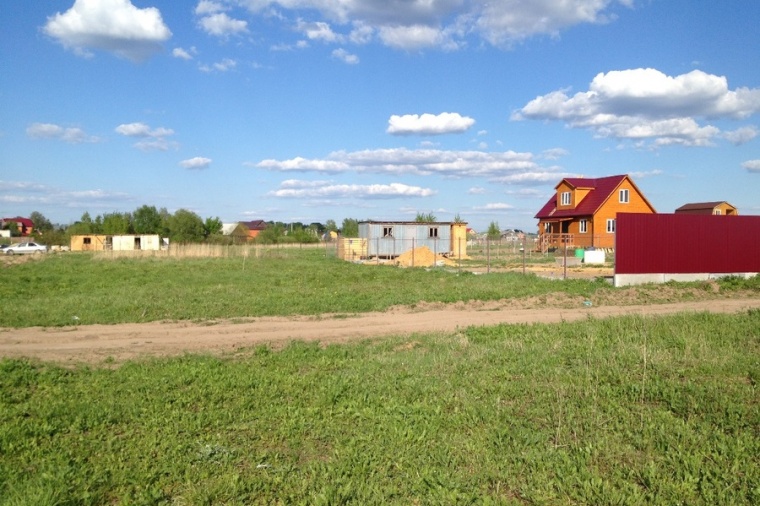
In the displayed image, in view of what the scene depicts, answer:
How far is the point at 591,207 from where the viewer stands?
46312mm

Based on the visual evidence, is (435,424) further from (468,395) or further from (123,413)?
(123,413)

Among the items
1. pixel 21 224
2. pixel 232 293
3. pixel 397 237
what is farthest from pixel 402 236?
pixel 21 224

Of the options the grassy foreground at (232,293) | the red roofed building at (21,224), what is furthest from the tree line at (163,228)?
the grassy foreground at (232,293)

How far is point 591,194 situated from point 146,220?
200 feet

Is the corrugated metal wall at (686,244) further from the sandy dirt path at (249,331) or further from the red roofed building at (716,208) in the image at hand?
the red roofed building at (716,208)

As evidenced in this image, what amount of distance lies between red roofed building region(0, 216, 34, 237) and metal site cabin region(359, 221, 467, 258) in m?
88.6

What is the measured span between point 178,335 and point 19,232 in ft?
375

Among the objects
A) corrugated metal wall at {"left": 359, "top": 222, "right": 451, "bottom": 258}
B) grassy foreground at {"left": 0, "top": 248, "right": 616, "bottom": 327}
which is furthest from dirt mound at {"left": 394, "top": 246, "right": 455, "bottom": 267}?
grassy foreground at {"left": 0, "top": 248, "right": 616, "bottom": 327}

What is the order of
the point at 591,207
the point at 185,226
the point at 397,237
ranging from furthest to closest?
the point at 185,226
the point at 591,207
the point at 397,237

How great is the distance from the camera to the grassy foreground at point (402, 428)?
4.66 metres

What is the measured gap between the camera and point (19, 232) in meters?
108

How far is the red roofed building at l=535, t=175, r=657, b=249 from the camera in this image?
45625 mm

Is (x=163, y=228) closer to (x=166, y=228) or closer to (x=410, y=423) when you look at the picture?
(x=166, y=228)

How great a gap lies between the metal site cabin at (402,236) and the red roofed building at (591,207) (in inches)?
285
